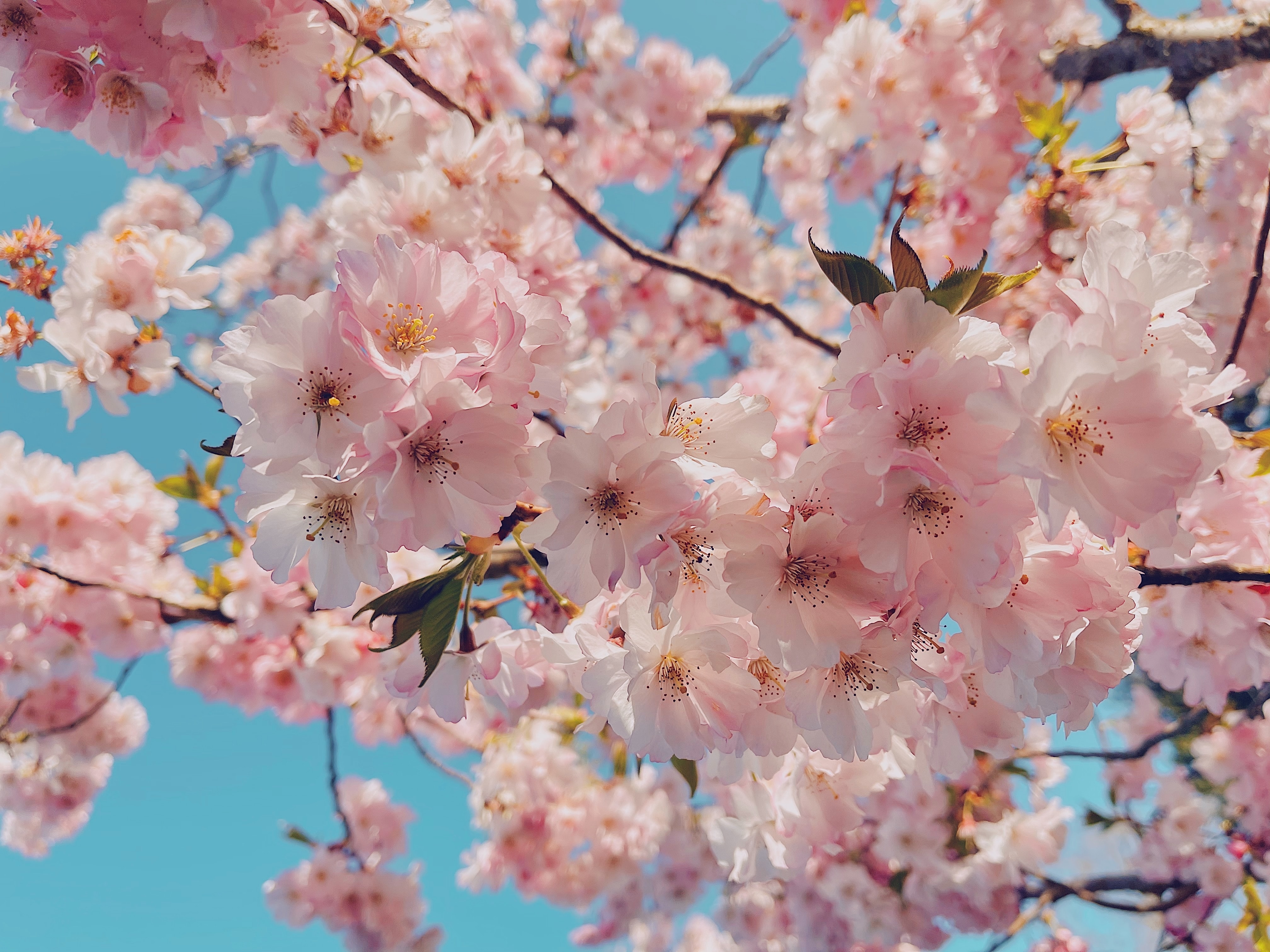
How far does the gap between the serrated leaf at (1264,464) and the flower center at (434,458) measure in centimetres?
134

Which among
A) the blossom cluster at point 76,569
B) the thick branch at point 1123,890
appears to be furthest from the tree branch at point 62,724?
the thick branch at point 1123,890

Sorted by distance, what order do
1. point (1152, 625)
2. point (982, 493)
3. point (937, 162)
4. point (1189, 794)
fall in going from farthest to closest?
point (1189, 794) → point (937, 162) → point (1152, 625) → point (982, 493)

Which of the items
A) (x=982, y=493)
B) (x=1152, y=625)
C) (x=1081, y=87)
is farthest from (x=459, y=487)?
(x=1081, y=87)

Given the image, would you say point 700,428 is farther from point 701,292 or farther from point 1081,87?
point 701,292

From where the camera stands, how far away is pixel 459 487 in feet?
2.48

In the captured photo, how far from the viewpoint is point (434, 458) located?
751 mm

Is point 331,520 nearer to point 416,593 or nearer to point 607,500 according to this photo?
point 416,593

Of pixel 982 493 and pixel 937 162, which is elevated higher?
pixel 937 162

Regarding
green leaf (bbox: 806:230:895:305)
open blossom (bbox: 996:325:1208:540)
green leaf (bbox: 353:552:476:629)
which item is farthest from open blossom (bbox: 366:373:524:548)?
open blossom (bbox: 996:325:1208:540)

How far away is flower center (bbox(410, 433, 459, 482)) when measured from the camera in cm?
74

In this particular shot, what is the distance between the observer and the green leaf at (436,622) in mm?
930

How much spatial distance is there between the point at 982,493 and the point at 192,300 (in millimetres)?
1601

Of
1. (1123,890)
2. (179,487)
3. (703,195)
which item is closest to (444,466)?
(179,487)

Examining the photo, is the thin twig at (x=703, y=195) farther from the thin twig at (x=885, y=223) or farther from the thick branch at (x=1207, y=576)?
the thick branch at (x=1207, y=576)
